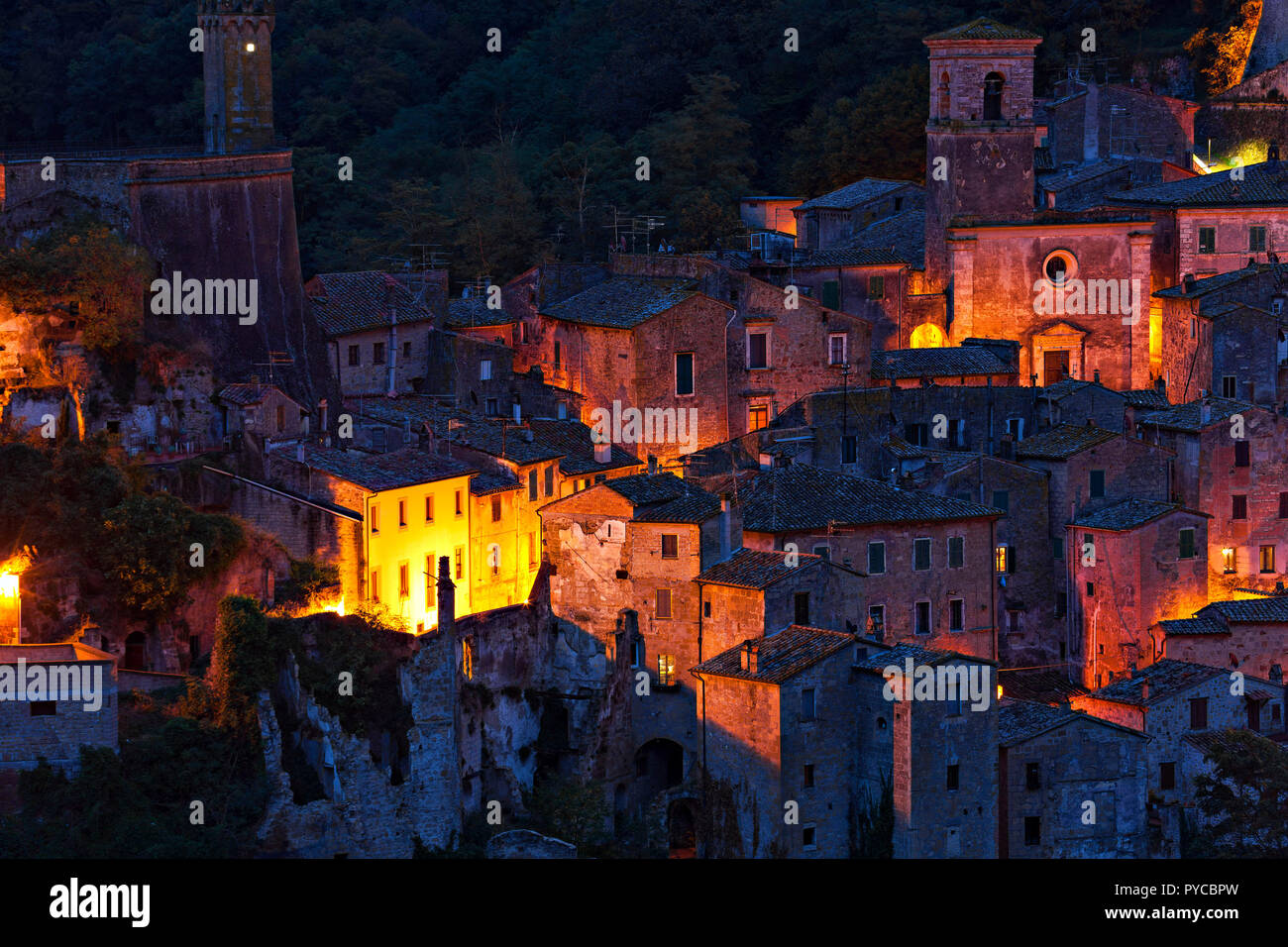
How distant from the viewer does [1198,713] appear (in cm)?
3638

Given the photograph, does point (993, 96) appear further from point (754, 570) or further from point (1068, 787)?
point (1068, 787)

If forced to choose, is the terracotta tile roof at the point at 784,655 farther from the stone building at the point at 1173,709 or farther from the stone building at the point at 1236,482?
the stone building at the point at 1236,482

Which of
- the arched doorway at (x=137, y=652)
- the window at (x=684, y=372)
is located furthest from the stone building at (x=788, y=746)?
the window at (x=684, y=372)

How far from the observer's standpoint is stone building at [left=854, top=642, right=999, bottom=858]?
3200cm

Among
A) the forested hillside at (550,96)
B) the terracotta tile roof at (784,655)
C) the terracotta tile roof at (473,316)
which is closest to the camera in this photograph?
the terracotta tile roof at (784,655)

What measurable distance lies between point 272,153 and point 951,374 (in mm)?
12582

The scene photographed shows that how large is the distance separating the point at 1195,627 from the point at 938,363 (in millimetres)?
7656

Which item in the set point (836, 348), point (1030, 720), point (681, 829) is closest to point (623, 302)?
point (836, 348)

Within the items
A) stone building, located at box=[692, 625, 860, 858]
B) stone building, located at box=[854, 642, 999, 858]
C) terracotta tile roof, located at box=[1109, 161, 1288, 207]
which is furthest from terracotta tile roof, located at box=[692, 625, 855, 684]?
terracotta tile roof, located at box=[1109, 161, 1288, 207]

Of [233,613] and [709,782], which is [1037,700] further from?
[233,613]

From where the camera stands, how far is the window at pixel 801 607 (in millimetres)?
34344

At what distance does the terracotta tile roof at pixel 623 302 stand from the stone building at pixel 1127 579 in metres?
7.91

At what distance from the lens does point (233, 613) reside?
3120cm
